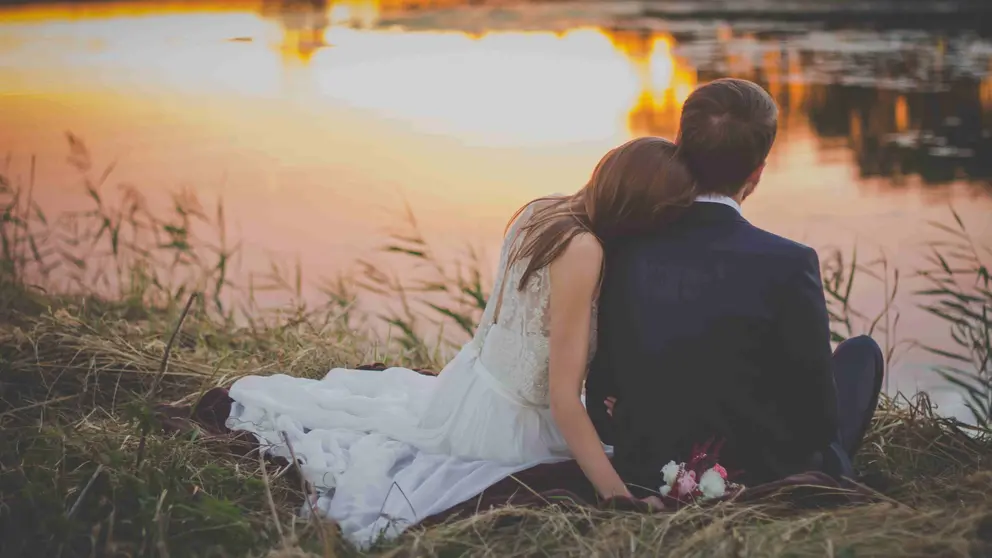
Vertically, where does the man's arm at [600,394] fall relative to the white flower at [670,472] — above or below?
above

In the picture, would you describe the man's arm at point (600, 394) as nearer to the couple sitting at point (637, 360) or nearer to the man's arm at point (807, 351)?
the couple sitting at point (637, 360)

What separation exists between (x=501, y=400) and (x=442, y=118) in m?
6.95

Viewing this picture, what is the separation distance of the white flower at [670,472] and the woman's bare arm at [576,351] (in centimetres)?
10

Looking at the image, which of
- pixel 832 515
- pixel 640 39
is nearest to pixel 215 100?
pixel 640 39

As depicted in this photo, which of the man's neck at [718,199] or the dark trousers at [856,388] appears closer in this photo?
the man's neck at [718,199]

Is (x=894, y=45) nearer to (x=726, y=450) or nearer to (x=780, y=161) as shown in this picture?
(x=780, y=161)

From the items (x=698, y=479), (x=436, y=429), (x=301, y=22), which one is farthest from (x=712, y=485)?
(x=301, y=22)

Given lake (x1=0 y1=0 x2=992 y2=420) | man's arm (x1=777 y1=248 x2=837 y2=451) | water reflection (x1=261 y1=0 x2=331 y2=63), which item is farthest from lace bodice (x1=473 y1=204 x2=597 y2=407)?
water reflection (x1=261 y1=0 x2=331 y2=63)

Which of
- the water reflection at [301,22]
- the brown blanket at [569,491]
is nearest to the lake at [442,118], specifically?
the water reflection at [301,22]

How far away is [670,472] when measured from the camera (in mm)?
2523

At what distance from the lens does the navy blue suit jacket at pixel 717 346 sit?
2342 millimetres

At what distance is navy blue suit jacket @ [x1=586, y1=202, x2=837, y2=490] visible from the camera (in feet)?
7.68

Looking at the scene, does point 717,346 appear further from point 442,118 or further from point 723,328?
point 442,118

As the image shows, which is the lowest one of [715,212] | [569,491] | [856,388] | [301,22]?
[569,491]
